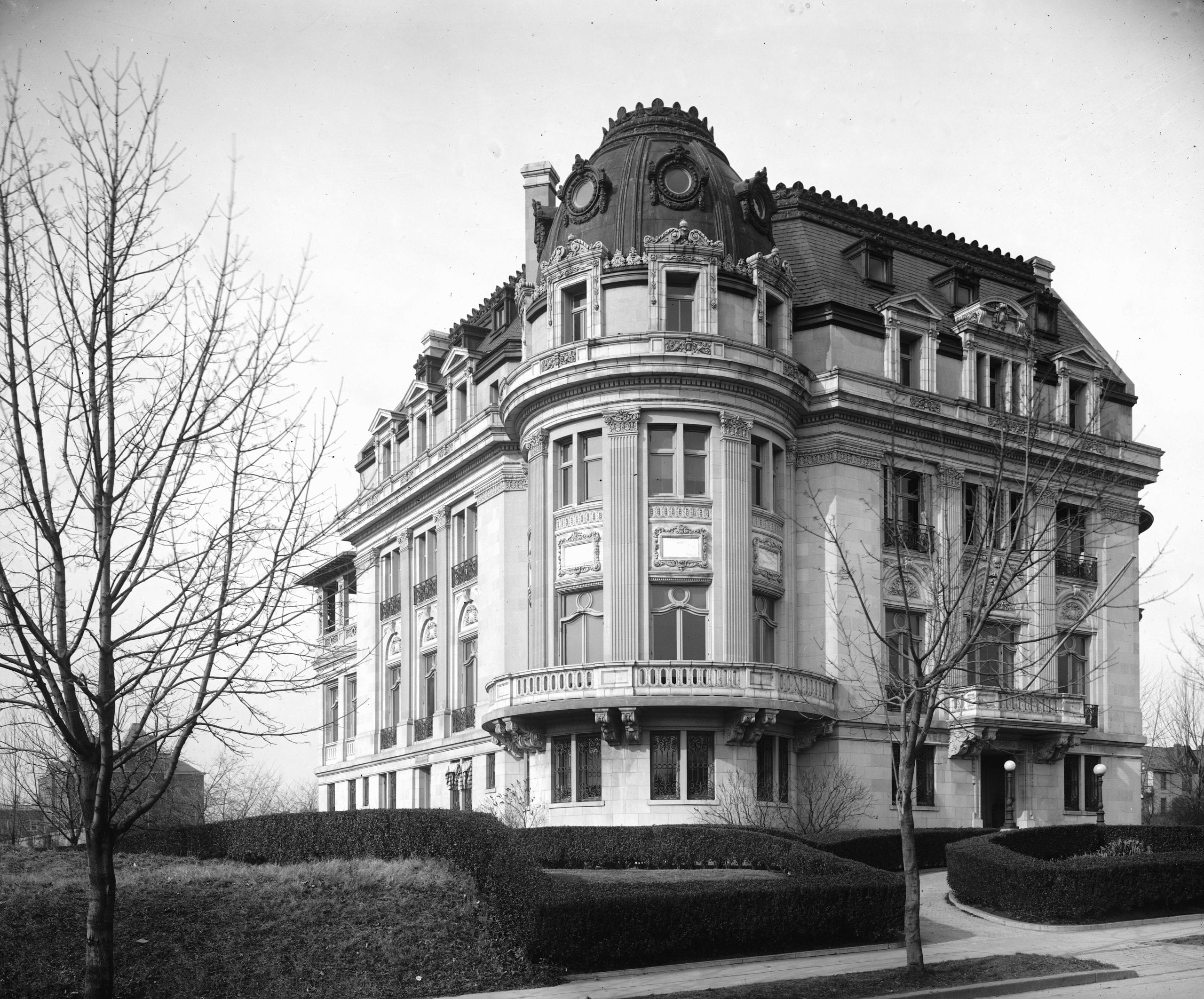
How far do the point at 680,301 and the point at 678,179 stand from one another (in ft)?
14.0

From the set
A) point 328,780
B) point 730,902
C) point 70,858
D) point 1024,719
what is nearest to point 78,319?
point 730,902

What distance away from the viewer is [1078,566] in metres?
49.6

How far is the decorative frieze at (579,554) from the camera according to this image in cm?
4062

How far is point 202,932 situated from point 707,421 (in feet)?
77.4

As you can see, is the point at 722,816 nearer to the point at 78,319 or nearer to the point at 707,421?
the point at 707,421

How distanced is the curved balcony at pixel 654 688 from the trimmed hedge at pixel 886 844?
4.17 meters

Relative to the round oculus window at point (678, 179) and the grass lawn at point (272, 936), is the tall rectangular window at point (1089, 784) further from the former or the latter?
the grass lawn at point (272, 936)

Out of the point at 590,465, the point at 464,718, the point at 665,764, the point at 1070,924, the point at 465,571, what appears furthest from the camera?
the point at 465,571

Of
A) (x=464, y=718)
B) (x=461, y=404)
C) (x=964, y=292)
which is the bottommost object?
(x=464, y=718)

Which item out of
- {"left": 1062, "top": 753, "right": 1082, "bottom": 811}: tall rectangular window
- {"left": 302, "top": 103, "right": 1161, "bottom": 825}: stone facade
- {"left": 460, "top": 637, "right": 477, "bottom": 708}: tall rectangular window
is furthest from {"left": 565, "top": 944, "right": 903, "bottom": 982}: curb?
{"left": 460, "top": 637, "right": 477, "bottom": 708}: tall rectangular window

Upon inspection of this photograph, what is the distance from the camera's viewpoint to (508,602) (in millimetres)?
45969

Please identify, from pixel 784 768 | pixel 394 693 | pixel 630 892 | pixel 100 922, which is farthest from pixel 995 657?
pixel 100 922

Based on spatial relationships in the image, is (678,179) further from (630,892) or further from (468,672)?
(630,892)

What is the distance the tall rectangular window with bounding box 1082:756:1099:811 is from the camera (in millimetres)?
47719
